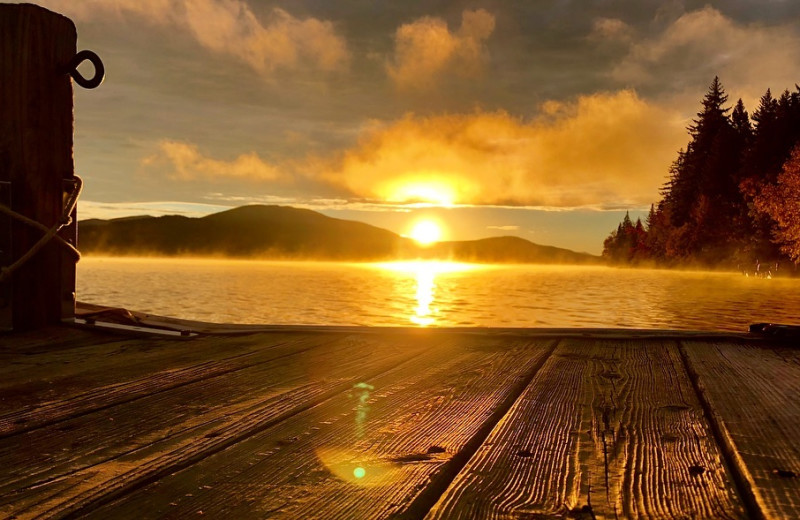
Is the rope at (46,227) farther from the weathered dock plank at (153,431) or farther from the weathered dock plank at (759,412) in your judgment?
the weathered dock plank at (759,412)

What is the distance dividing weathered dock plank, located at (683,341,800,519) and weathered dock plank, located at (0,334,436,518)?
127cm

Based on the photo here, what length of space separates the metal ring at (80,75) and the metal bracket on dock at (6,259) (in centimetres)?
68

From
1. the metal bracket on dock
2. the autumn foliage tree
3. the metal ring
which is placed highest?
the autumn foliage tree

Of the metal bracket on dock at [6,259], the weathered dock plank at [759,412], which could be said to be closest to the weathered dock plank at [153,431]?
the weathered dock plank at [759,412]

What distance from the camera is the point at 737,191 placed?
5847 cm

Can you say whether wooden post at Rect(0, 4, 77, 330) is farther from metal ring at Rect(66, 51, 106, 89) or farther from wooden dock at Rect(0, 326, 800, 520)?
wooden dock at Rect(0, 326, 800, 520)

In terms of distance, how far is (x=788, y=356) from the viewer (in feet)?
11.0

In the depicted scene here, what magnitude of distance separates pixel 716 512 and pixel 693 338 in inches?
115

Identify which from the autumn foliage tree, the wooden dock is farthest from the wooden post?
the autumn foliage tree

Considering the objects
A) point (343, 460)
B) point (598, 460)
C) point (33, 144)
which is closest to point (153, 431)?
point (343, 460)

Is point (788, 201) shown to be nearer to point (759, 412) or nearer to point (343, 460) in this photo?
point (759, 412)

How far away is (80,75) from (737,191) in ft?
210

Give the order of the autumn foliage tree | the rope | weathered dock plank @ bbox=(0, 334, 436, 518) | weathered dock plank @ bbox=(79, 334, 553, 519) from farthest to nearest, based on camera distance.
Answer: the autumn foliage tree < the rope < weathered dock plank @ bbox=(0, 334, 436, 518) < weathered dock plank @ bbox=(79, 334, 553, 519)

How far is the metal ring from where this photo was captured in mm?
3500
